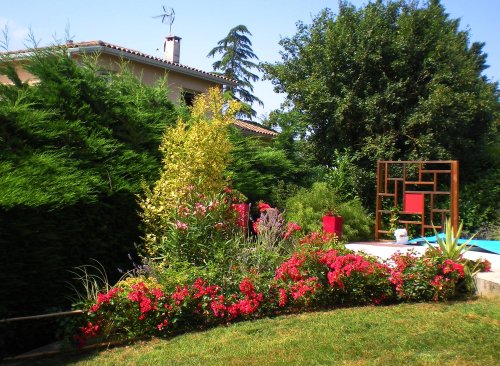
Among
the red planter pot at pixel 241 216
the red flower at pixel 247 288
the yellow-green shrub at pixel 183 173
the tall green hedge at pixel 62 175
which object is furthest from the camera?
the red planter pot at pixel 241 216

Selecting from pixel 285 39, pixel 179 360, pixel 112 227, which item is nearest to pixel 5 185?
pixel 112 227

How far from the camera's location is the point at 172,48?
20.7 metres

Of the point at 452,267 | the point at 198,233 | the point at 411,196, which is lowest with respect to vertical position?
the point at 452,267

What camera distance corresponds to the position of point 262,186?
442 inches

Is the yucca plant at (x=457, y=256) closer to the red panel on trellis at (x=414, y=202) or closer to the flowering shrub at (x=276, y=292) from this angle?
the flowering shrub at (x=276, y=292)

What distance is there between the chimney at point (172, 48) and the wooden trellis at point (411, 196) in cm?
1102

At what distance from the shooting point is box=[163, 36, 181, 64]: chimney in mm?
20672

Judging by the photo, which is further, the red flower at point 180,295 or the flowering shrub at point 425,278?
the flowering shrub at point 425,278

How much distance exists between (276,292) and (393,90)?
32.3 feet

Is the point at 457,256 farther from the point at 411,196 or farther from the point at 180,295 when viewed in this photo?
the point at 411,196

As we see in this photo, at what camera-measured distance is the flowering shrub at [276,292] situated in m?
5.14

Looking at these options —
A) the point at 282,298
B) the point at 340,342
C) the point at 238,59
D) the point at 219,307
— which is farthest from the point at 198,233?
the point at 238,59

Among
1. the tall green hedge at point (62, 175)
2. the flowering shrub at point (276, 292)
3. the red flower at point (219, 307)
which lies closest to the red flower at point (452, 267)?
the flowering shrub at point (276, 292)

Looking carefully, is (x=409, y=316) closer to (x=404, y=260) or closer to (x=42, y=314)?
(x=404, y=260)
